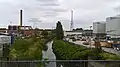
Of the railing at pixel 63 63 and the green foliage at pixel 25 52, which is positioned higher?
the railing at pixel 63 63

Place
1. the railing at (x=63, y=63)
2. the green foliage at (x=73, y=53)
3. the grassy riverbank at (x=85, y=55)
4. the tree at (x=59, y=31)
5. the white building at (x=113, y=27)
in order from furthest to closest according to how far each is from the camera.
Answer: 1. the white building at (x=113, y=27)
2. the tree at (x=59, y=31)
3. the green foliage at (x=73, y=53)
4. the grassy riverbank at (x=85, y=55)
5. the railing at (x=63, y=63)

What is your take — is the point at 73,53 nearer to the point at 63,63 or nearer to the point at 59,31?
the point at 63,63

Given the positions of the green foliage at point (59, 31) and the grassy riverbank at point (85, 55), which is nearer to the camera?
the grassy riverbank at point (85, 55)

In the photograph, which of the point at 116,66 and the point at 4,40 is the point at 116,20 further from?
the point at 116,66

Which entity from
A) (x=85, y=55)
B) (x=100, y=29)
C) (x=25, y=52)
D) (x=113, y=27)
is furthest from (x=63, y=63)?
(x=100, y=29)

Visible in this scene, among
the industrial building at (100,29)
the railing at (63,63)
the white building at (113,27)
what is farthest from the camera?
the industrial building at (100,29)

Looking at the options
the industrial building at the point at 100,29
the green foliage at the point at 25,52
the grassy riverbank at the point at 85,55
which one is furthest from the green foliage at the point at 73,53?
the industrial building at the point at 100,29

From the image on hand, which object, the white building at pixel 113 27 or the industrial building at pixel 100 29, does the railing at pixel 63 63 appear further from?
the industrial building at pixel 100 29

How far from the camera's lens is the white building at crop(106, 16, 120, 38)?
89.3m

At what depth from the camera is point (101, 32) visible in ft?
363

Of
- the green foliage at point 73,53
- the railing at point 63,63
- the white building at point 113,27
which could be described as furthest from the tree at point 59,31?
the railing at point 63,63

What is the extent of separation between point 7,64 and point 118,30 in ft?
281

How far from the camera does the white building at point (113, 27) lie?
89306 mm

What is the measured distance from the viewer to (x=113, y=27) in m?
90.9
